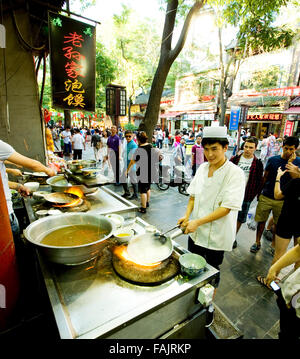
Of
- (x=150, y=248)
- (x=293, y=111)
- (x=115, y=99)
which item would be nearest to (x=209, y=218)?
(x=150, y=248)

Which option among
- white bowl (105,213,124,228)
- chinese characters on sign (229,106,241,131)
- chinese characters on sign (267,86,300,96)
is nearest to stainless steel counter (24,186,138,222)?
white bowl (105,213,124,228)

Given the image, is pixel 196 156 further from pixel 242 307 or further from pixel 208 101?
pixel 208 101

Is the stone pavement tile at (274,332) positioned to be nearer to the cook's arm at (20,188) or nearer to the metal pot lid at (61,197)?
the metal pot lid at (61,197)

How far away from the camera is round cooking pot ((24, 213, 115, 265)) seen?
1.40 m

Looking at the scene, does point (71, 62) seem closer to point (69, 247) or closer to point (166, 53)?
point (166, 53)

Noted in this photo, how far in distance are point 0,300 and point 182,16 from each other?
8888mm

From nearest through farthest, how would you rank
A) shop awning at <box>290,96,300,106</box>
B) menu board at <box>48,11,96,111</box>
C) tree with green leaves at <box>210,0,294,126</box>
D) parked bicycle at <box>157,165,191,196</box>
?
menu board at <box>48,11,96,111</box>, tree with green leaves at <box>210,0,294,126</box>, parked bicycle at <box>157,165,191,196</box>, shop awning at <box>290,96,300,106</box>

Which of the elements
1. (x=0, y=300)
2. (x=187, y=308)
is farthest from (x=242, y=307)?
(x=0, y=300)

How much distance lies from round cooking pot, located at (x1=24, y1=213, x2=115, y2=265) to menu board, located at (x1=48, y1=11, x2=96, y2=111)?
327cm

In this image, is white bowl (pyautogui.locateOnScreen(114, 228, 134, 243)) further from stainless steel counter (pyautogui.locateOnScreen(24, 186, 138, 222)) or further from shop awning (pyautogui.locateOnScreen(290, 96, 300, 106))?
shop awning (pyautogui.locateOnScreen(290, 96, 300, 106))

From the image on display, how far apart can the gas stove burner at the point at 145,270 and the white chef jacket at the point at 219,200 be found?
0.62 metres

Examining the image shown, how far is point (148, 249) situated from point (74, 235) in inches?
27.2

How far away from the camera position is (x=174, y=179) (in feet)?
25.5
